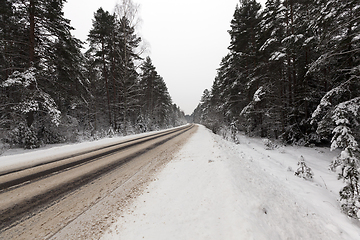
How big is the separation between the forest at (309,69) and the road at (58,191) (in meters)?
5.36

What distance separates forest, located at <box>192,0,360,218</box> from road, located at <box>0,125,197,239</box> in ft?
17.6

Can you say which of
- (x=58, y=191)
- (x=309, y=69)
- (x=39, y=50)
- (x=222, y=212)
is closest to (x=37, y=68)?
(x=39, y=50)

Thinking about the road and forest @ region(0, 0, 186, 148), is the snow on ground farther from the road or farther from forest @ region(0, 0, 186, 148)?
forest @ region(0, 0, 186, 148)

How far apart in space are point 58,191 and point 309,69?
10.8 metres

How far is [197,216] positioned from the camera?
2250mm

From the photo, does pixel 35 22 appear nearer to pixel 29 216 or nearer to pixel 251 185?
pixel 29 216

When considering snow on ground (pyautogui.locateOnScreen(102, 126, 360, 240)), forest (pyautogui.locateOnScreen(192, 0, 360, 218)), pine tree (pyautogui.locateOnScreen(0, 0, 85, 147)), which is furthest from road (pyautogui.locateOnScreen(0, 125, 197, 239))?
pine tree (pyautogui.locateOnScreen(0, 0, 85, 147))

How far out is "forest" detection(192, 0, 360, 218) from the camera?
5582mm

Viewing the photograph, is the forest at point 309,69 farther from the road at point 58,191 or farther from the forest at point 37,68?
the forest at point 37,68

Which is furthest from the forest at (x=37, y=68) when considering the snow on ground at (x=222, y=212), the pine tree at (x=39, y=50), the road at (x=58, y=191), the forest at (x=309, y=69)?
the forest at (x=309, y=69)

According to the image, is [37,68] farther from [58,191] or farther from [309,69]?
[309,69]

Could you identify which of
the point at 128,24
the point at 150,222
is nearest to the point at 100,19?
the point at 128,24

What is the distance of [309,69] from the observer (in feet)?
22.7

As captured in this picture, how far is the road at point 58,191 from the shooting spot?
200 centimetres
